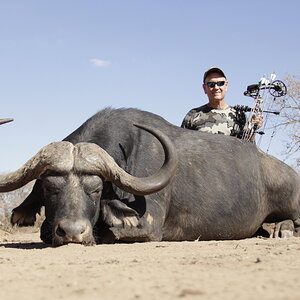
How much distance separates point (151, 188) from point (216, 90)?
3401 millimetres

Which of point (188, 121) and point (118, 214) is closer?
point (118, 214)

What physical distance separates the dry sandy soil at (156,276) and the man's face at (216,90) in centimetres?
463

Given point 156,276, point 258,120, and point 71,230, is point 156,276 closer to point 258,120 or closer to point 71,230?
point 71,230

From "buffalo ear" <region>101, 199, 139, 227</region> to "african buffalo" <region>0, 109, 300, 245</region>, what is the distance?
0.4 inches

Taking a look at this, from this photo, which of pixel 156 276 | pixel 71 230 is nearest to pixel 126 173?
pixel 71 230

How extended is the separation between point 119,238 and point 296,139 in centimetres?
1277

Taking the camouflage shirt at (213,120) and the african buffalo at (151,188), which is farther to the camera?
the camouflage shirt at (213,120)

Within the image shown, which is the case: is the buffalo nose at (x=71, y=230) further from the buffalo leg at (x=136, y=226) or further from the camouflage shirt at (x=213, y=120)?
the camouflage shirt at (x=213, y=120)

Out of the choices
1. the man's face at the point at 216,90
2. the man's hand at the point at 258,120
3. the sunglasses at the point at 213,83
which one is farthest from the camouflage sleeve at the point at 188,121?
the man's hand at the point at 258,120

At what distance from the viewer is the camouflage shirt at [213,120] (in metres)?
8.18

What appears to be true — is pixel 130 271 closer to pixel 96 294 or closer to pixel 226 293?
pixel 96 294

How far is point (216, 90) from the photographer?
8531mm

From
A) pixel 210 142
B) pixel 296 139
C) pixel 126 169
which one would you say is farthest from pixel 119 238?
pixel 296 139

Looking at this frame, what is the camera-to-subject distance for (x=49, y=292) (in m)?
2.64
